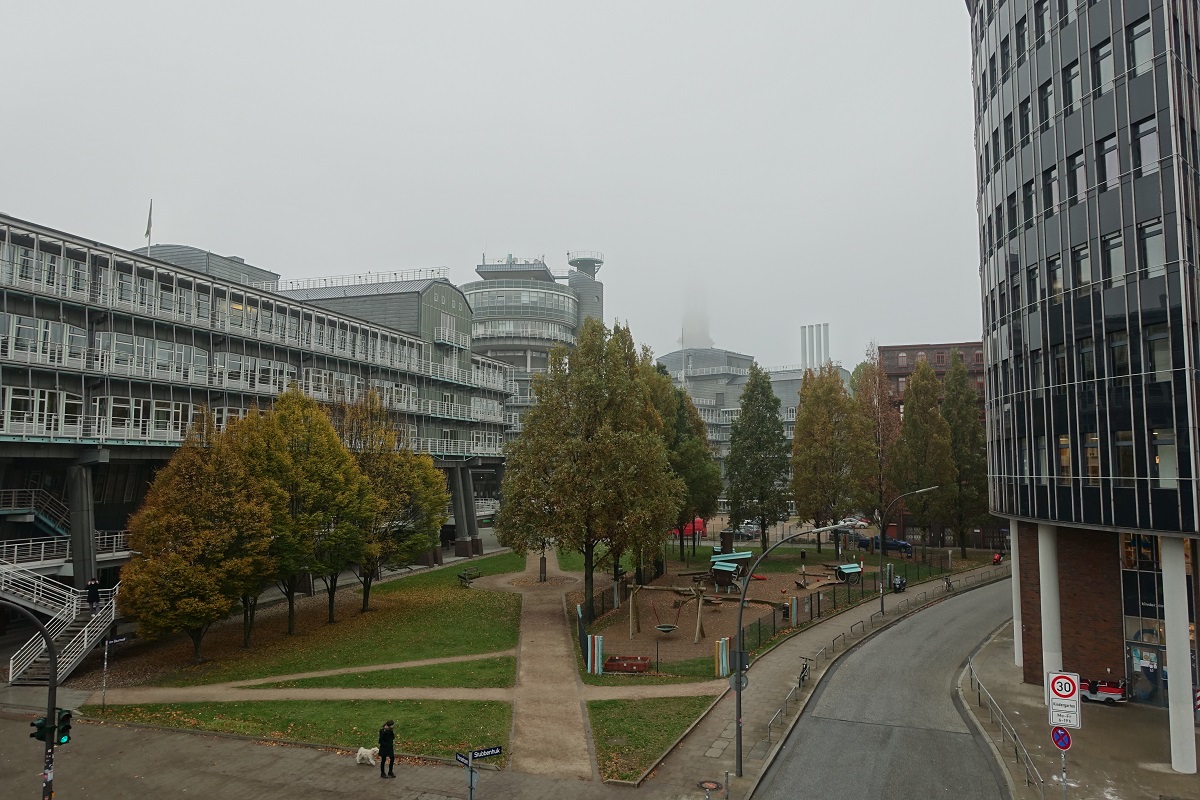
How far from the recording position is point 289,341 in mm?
50000

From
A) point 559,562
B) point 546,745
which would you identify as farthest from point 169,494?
point 559,562

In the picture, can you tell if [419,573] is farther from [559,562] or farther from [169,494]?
[169,494]

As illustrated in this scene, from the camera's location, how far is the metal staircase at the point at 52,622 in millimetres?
29594

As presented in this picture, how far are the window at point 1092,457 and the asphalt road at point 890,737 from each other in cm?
875

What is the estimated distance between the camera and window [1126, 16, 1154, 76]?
23125mm

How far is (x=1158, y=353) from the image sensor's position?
22281 mm

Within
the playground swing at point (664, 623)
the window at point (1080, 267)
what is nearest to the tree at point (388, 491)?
the playground swing at point (664, 623)

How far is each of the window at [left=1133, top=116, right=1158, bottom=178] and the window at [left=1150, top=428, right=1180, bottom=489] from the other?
795 centimetres

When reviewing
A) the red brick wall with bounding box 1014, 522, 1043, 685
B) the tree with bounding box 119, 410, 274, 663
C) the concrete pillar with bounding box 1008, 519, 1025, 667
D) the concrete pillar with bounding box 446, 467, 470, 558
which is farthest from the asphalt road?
the concrete pillar with bounding box 446, 467, 470, 558

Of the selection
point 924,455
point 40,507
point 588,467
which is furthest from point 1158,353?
point 40,507

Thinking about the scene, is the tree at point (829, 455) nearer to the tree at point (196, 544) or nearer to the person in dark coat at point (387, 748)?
the tree at point (196, 544)

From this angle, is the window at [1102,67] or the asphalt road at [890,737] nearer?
the asphalt road at [890,737]

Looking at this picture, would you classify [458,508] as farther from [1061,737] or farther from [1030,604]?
[1061,737]

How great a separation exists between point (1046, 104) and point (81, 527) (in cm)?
4475
